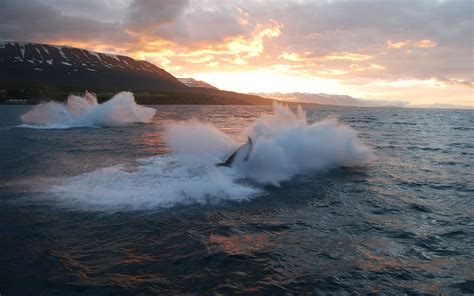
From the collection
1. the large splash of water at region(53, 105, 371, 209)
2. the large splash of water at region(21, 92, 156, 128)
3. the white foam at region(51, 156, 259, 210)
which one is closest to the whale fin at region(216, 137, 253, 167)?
the large splash of water at region(53, 105, 371, 209)

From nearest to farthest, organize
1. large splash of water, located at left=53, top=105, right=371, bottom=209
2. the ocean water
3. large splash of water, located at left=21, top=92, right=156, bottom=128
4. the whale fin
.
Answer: the ocean water < large splash of water, located at left=53, top=105, right=371, bottom=209 < the whale fin < large splash of water, located at left=21, top=92, right=156, bottom=128

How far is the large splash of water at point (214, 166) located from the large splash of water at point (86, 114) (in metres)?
34.8

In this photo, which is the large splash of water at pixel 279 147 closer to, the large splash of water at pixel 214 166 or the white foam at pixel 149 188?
the large splash of water at pixel 214 166

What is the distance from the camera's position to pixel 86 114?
51.4 metres

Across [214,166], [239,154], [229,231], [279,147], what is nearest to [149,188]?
[214,166]

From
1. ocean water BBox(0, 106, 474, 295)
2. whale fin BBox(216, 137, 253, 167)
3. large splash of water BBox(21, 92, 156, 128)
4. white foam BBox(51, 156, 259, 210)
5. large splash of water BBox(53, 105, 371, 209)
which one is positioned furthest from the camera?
large splash of water BBox(21, 92, 156, 128)

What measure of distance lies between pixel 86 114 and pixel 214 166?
137 feet

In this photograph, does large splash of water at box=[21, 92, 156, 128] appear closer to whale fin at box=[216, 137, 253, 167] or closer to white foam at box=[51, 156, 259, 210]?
white foam at box=[51, 156, 259, 210]

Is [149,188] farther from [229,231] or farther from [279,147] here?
[279,147]

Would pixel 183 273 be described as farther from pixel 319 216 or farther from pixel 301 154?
pixel 301 154

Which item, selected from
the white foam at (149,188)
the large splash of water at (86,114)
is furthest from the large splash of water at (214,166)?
the large splash of water at (86,114)

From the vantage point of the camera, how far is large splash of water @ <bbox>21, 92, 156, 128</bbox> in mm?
50438

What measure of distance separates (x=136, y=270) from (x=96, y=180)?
318 inches

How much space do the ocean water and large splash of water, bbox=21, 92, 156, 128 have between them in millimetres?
35146
